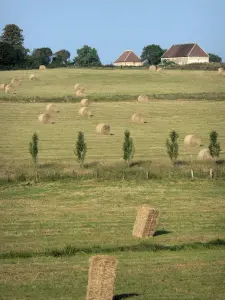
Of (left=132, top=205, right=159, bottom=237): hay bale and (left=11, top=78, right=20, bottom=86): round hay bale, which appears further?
(left=11, top=78, right=20, bottom=86): round hay bale

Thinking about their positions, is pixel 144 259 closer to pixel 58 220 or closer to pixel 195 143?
pixel 58 220

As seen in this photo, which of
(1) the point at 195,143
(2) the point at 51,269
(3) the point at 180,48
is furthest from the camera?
(3) the point at 180,48

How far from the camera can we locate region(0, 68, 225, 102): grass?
7444 centimetres

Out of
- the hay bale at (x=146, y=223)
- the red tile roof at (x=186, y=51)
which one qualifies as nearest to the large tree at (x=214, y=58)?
the red tile roof at (x=186, y=51)

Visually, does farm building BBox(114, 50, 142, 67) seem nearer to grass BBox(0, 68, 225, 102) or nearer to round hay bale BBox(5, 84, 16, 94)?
grass BBox(0, 68, 225, 102)

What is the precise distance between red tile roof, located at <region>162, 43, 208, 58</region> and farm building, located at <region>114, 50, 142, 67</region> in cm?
1058

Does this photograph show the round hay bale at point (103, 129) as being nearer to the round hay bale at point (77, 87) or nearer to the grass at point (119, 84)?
the grass at point (119, 84)

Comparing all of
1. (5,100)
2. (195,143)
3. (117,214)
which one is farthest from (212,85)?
(117,214)

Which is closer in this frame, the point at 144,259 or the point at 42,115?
the point at 144,259

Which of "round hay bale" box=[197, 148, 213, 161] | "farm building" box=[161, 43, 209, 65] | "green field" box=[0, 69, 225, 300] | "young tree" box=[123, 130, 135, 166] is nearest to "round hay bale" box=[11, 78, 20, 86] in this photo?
"green field" box=[0, 69, 225, 300]

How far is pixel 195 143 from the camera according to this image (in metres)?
49.2

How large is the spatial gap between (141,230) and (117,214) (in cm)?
436

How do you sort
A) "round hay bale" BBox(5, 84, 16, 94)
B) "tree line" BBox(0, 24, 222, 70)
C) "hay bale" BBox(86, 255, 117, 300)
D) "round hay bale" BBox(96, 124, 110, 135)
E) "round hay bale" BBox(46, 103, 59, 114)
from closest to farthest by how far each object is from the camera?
"hay bale" BBox(86, 255, 117, 300) → "round hay bale" BBox(96, 124, 110, 135) → "round hay bale" BBox(46, 103, 59, 114) → "round hay bale" BBox(5, 84, 16, 94) → "tree line" BBox(0, 24, 222, 70)

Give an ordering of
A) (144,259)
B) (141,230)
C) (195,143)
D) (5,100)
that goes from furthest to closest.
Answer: (5,100)
(195,143)
(141,230)
(144,259)
